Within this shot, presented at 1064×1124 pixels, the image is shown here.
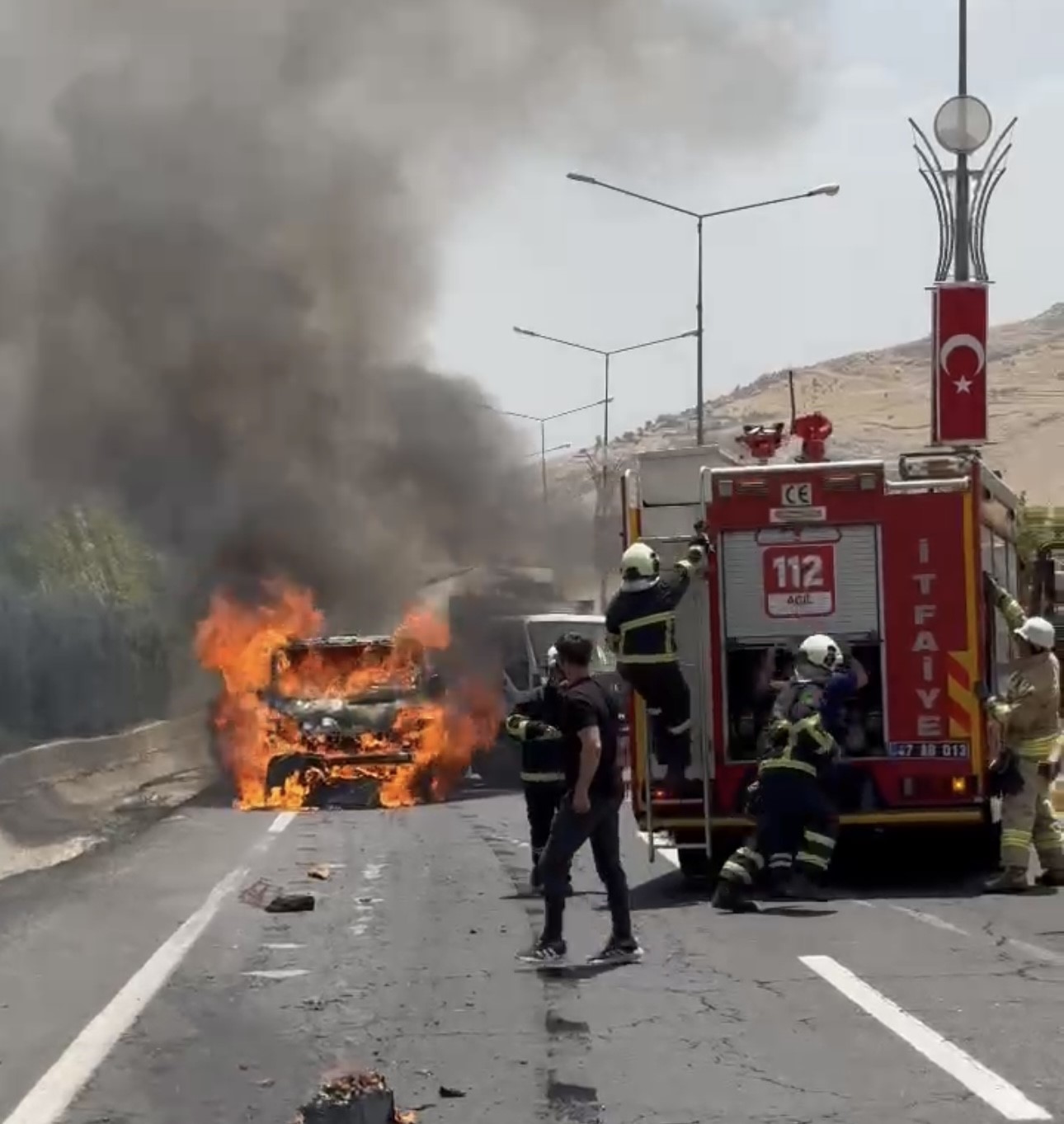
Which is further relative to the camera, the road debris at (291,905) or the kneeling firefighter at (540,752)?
the road debris at (291,905)

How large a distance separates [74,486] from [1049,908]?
21800mm

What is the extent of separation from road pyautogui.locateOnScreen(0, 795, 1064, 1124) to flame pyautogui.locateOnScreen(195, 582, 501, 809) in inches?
292

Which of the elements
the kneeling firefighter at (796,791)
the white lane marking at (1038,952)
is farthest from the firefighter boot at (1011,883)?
the white lane marking at (1038,952)

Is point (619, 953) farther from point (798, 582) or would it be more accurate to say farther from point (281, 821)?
point (281, 821)

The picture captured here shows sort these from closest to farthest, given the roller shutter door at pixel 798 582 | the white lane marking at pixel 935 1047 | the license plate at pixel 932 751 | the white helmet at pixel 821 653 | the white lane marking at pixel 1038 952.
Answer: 1. the white lane marking at pixel 935 1047
2. the white lane marking at pixel 1038 952
3. the white helmet at pixel 821 653
4. the license plate at pixel 932 751
5. the roller shutter door at pixel 798 582

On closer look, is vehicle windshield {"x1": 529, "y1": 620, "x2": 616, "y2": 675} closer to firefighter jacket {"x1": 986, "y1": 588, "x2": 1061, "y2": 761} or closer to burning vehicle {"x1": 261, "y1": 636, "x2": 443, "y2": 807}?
burning vehicle {"x1": 261, "y1": 636, "x2": 443, "y2": 807}

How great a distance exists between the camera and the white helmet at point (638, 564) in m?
11.4

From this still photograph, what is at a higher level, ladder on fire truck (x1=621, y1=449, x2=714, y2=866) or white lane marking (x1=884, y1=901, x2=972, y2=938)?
ladder on fire truck (x1=621, y1=449, x2=714, y2=866)

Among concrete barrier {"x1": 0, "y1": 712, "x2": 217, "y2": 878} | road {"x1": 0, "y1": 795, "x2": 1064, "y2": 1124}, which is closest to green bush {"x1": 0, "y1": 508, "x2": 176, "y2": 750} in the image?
concrete barrier {"x1": 0, "y1": 712, "x2": 217, "y2": 878}

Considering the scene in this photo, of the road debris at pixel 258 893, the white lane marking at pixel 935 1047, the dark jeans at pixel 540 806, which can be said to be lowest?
the road debris at pixel 258 893

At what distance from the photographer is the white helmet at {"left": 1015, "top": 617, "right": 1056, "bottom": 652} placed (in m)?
12.2

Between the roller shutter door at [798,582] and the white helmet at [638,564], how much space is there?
4.46ft

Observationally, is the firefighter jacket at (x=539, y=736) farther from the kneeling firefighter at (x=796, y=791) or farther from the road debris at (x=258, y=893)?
the road debris at (x=258, y=893)

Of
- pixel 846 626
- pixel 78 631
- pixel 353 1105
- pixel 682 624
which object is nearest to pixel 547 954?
pixel 682 624
